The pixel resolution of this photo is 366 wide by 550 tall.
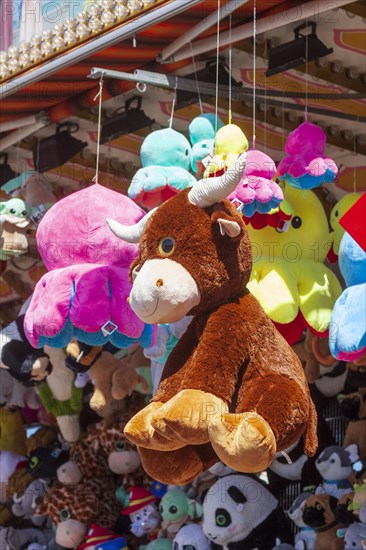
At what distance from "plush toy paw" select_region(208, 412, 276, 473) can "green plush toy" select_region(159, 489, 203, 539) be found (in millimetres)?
3180

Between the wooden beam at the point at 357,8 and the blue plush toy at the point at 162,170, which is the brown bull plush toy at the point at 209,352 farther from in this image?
the wooden beam at the point at 357,8

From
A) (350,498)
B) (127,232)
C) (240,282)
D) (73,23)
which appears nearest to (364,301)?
(240,282)

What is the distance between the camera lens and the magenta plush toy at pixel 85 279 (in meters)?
5.10

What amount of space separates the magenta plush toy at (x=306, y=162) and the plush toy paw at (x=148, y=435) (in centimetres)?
148

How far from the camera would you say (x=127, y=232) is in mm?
4637

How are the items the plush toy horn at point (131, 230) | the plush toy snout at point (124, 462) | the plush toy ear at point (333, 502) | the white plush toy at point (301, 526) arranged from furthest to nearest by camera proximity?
the plush toy snout at point (124, 462) → the white plush toy at point (301, 526) → the plush toy ear at point (333, 502) → the plush toy horn at point (131, 230)

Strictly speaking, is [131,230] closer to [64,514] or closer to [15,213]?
[15,213]

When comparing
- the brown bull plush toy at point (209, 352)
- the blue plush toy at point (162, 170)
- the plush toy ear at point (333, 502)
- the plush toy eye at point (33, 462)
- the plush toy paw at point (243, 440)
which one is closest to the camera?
the plush toy paw at point (243, 440)

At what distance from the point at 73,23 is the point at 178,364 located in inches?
100

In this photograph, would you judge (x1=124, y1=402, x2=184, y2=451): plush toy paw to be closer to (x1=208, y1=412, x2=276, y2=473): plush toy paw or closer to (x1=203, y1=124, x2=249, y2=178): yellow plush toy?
(x1=208, y1=412, x2=276, y2=473): plush toy paw

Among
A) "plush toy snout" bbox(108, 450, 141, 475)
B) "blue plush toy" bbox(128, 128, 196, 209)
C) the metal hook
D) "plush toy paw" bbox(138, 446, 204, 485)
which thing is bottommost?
"plush toy snout" bbox(108, 450, 141, 475)

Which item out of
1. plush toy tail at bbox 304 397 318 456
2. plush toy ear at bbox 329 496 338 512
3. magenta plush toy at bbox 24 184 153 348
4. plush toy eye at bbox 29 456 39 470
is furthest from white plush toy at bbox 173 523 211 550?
plush toy tail at bbox 304 397 318 456

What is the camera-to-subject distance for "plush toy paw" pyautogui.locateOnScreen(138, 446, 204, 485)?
427cm

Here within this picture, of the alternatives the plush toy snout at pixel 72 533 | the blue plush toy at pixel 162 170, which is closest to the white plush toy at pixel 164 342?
the blue plush toy at pixel 162 170
